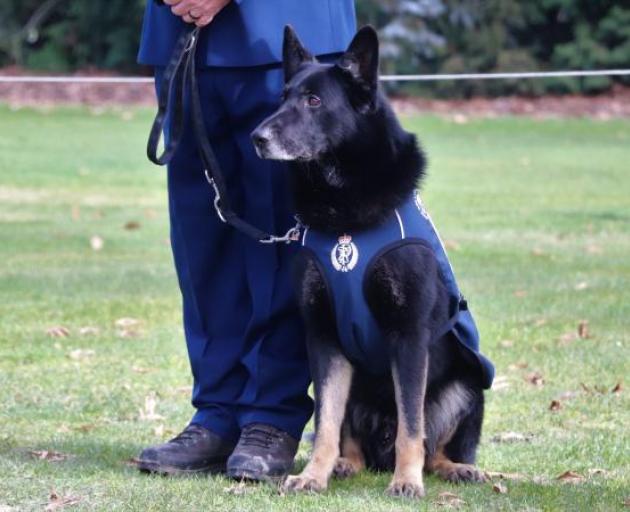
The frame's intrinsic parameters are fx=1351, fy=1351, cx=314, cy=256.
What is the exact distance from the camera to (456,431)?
4.50 meters

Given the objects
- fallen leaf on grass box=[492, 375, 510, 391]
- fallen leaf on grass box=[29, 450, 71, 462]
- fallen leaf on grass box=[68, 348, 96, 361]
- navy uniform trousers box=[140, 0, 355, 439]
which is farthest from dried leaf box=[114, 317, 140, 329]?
navy uniform trousers box=[140, 0, 355, 439]

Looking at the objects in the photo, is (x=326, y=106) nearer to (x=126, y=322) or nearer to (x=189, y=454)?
(x=189, y=454)

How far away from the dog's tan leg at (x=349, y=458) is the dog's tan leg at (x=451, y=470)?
23 centimetres

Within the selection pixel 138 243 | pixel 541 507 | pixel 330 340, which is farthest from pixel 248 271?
pixel 138 243

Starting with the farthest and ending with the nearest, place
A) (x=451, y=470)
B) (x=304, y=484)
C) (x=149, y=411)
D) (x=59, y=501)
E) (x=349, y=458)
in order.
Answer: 1. (x=149, y=411)
2. (x=349, y=458)
3. (x=451, y=470)
4. (x=304, y=484)
5. (x=59, y=501)

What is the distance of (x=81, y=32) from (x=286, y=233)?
95.4 feet

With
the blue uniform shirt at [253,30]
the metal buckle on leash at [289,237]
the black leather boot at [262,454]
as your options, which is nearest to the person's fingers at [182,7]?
the blue uniform shirt at [253,30]

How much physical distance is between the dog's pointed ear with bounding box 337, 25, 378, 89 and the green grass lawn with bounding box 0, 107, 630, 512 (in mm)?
1283

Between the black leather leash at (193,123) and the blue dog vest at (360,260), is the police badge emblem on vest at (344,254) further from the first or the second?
the black leather leash at (193,123)

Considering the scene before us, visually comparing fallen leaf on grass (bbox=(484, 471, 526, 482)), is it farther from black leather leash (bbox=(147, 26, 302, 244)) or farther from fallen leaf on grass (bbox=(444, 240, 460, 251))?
fallen leaf on grass (bbox=(444, 240, 460, 251))

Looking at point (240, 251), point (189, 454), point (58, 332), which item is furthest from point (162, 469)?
point (58, 332)

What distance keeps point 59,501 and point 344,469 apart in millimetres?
979

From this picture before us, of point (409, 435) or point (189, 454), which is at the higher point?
point (409, 435)

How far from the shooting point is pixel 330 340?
4242 millimetres
